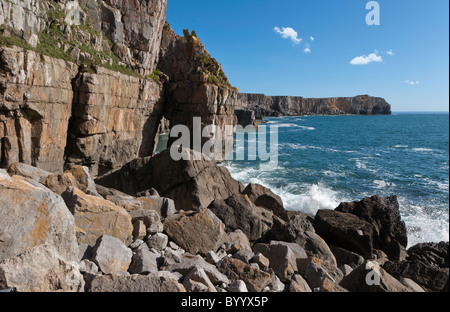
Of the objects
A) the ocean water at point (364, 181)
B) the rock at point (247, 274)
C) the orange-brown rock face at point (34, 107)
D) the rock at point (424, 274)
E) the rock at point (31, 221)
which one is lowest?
the ocean water at point (364, 181)

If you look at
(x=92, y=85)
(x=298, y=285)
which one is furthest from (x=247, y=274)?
(x=92, y=85)

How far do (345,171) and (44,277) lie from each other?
34429mm

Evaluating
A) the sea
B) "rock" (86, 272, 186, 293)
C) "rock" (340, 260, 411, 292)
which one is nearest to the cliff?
the sea

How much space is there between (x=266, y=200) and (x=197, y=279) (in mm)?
10920

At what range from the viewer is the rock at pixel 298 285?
5801 millimetres

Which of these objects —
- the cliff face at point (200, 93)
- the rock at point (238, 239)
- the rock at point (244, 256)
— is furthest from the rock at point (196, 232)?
the cliff face at point (200, 93)

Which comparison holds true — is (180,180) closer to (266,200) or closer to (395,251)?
(266,200)

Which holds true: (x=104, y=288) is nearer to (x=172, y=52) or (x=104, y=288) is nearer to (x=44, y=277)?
(x=44, y=277)

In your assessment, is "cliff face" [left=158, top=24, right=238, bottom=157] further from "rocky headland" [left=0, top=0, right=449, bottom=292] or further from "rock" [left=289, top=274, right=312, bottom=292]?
"rock" [left=289, top=274, right=312, bottom=292]

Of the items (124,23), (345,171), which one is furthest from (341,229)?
(124,23)

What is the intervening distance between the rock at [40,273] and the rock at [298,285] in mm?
3888

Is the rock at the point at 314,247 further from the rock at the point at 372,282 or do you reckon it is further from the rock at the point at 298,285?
the rock at the point at 298,285

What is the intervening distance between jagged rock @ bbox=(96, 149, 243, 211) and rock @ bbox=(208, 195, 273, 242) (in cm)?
329

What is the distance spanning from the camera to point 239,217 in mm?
10609
